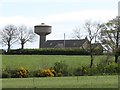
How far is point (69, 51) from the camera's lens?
64.8m

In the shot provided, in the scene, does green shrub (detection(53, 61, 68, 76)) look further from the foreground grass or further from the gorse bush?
the foreground grass

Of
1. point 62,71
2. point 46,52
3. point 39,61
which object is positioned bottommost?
point 62,71

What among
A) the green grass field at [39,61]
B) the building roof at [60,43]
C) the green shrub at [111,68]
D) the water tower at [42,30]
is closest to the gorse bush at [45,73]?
the green grass field at [39,61]

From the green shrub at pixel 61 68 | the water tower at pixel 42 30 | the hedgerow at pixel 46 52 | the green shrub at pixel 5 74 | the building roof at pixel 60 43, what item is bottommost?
the green shrub at pixel 5 74

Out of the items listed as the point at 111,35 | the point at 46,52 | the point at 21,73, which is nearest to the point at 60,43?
the point at 46,52

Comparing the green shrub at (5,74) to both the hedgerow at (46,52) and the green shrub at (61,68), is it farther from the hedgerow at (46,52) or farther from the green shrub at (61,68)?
the hedgerow at (46,52)

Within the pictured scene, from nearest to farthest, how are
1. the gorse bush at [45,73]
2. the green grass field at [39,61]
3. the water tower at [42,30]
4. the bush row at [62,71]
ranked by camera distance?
1. the bush row at [62,71]
2. the gorse bush at [45,73]
3. the green grass field at [39,61]
4. the water tower at [42,30]

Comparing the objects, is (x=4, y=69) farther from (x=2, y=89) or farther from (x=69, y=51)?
(x=69, y=51)

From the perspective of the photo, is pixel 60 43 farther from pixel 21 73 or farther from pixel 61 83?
pixel 61 83

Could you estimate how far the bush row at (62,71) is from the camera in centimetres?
4228

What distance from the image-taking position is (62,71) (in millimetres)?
44188

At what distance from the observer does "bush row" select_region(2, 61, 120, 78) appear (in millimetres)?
42281

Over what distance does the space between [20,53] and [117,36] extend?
18493 millimetres

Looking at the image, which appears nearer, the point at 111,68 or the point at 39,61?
the point at 111,68
